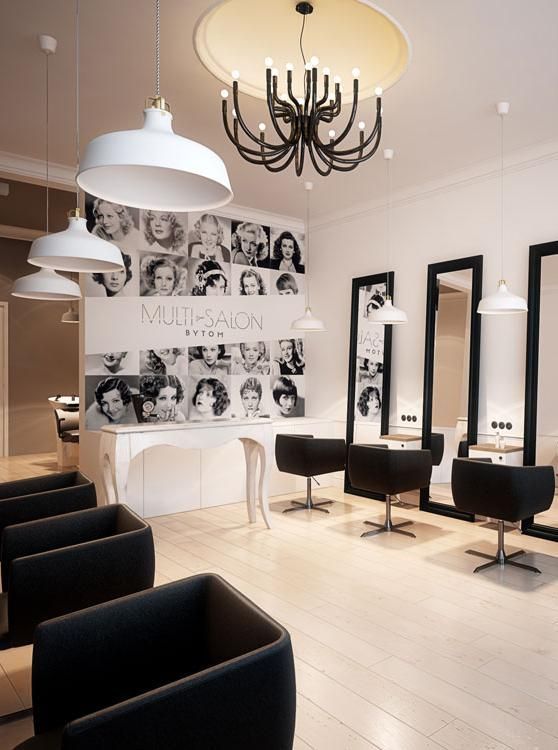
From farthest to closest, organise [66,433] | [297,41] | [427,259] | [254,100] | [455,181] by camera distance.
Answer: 1. [66,433]
2. [427,259]
3. [455,181]
4. [254,100]
5. [297,41]

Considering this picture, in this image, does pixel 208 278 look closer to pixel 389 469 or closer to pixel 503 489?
pixel 389 469

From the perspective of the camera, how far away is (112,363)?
17.9ft

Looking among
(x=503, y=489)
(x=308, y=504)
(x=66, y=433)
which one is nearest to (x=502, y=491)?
(x=503, y=489)

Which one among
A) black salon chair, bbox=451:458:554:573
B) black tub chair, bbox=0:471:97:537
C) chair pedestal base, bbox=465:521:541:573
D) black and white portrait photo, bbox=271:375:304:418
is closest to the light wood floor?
chair pedestal base, bbox=465:521:541:573

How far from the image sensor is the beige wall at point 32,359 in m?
8.40

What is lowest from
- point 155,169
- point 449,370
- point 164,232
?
point 449,370

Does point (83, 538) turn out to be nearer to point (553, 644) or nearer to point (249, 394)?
point (553, 644)

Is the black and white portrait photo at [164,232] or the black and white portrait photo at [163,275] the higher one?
the black and white portrait photo at [164,232]

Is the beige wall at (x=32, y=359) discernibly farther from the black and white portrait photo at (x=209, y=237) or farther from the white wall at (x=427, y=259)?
the white wall at (x=427, y=259)

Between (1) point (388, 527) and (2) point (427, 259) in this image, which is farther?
(2) point (427, 259)

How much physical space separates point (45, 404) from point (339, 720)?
787 cm

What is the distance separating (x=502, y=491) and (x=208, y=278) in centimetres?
391

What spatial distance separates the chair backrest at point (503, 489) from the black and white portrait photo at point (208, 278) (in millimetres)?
3427

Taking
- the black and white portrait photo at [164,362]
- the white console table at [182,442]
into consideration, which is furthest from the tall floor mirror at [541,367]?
the black and white portrait photo at [164,362]
